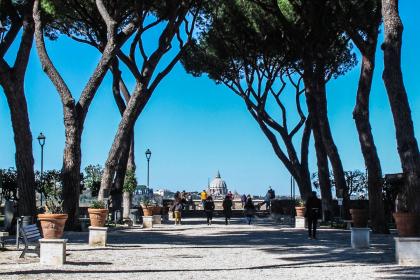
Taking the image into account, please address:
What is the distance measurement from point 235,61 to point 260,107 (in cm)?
233

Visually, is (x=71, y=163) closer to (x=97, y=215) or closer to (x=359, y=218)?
(x=97, y=215)

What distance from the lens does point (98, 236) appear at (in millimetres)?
13992

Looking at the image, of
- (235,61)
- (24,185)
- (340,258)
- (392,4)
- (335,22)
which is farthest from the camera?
(235,61)

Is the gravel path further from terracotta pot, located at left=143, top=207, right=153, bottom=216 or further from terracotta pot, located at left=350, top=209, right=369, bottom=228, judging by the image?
terracotta pot, located at left=143, top=207, right=153, bottom=216

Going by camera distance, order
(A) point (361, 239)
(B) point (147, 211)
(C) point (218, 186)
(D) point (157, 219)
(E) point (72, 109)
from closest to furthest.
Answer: (A) point (361, 239) < (E) point (72, 109) < (B) point (147, 211) < (D) point (157, 219) < (C) point (218, 186)

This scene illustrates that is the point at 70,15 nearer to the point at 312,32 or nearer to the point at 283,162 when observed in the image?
the point at 312,32

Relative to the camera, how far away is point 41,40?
18000 millimetres

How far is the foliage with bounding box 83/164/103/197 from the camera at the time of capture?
90.5 ft

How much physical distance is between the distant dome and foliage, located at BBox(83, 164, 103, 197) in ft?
322

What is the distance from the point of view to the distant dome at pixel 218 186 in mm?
127500

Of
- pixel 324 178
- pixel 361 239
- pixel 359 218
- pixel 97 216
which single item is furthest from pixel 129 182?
pixel 361 239

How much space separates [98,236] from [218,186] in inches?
4582

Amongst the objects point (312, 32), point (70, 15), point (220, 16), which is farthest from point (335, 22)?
point (70, 15)

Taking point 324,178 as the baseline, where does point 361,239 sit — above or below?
below
